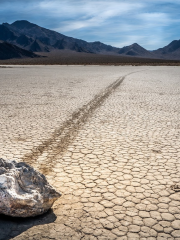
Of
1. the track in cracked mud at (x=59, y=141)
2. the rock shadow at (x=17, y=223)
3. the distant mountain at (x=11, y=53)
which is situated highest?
the distant mountain at (x=11, y=53)

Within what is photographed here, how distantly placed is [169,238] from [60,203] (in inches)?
44.5

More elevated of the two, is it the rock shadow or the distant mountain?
the distant mountain

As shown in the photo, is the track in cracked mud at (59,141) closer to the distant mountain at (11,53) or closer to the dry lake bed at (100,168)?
the dry lake bed at (100,168)

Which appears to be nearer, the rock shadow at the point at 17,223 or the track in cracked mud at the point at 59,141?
the rock shadow at the point at 17,223

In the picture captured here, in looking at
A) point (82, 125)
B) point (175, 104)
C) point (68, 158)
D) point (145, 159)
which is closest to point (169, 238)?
point (145, 159)

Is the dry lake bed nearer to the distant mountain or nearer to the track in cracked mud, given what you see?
the track in cracked mud

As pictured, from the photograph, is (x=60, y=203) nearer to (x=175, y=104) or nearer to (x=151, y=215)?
(x=151, y=215)

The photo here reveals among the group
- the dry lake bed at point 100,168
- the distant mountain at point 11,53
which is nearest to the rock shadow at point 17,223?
the dry lake bed at point 100,168

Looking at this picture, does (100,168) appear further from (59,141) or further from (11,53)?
(11,53)

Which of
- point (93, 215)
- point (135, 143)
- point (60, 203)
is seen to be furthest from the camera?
point (135, 143)

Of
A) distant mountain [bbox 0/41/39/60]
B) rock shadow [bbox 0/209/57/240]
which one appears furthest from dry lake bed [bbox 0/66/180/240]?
distant mountain [bbox 0/41/39/60]

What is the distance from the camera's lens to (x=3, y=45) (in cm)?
11762

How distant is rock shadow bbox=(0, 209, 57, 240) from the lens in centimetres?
223

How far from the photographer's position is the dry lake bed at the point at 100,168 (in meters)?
2.34
